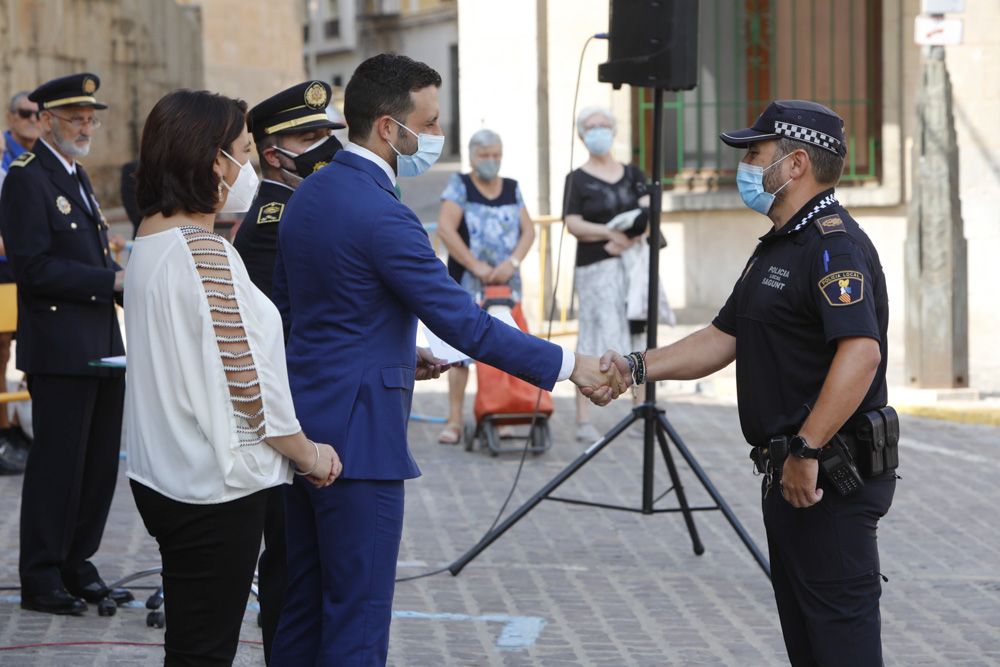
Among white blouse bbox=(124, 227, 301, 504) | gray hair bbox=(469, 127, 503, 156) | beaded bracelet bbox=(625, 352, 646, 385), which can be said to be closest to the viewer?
white blouse bbox=(124, 227, 301, 504)

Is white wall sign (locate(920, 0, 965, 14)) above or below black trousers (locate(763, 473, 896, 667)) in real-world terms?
above

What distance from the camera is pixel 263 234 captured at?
5.16 m

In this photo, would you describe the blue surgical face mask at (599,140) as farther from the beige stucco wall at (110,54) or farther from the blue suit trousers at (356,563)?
the beige stucco wall at (110,54)

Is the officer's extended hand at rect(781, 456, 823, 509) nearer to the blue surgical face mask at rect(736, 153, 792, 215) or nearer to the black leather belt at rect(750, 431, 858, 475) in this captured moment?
the black leather belt at rect(750, 431, 858, 475)

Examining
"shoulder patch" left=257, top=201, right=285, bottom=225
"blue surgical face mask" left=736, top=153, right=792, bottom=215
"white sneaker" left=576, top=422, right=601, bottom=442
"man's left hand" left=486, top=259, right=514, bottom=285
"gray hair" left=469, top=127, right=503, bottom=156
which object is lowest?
"white sneaker" left=576, top=422, right=601, bottom=442

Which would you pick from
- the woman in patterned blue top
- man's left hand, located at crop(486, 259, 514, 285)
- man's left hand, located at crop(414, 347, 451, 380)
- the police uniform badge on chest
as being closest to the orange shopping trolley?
man's left hand, located at crop(486, 259, 514, 285)

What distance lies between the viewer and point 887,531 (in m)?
7.54

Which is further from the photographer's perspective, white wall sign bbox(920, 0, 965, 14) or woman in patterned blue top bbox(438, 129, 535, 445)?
white wall sign bbox(920, 0, 965, 14)

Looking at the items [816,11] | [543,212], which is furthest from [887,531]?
[816,11]

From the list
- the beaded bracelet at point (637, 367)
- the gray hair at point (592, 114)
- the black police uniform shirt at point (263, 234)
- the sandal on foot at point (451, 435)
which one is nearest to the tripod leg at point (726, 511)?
the beaded bracelet at point (637, 367)

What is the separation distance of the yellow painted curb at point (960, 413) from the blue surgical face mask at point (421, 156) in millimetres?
7192

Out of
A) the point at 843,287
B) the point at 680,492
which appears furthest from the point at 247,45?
the point at 843,287

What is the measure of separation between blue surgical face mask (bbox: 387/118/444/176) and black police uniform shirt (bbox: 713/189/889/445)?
961 millimetres

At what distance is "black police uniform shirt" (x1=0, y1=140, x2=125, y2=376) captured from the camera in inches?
233
